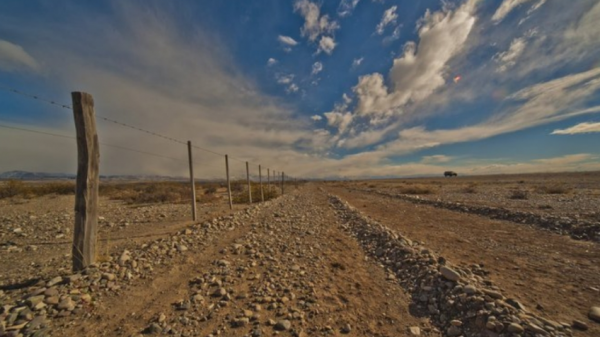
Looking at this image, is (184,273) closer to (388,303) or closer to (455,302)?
(388,303)

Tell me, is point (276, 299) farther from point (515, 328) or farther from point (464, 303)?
point (515, 328)

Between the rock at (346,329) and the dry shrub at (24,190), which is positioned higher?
the dry shrub at (24,190)

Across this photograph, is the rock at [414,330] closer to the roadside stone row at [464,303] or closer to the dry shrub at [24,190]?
the roadside stone row at [464,303]

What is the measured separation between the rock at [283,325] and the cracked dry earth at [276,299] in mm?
12

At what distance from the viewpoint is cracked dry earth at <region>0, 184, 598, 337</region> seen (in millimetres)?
3152

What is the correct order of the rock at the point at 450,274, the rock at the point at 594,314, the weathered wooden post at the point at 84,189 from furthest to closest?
the weathered wooden post at the point at 84,189
the rock at the point at 450,274
the rock at the point at 594,314

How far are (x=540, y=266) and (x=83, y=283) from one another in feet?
33.2

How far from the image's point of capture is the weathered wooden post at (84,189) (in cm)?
468

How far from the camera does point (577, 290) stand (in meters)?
4.23

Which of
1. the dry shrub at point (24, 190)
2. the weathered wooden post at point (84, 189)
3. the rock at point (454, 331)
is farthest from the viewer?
the dry shrub at point (24, 190)

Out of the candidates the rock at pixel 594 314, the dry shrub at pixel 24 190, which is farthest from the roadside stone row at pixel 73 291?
the dry shrub at pixel 24 190

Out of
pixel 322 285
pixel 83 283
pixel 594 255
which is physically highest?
pixel 83 283

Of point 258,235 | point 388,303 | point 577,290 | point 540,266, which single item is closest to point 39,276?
point 258,235

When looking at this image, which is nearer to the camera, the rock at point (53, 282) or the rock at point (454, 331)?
the rock at point (454, 331)
